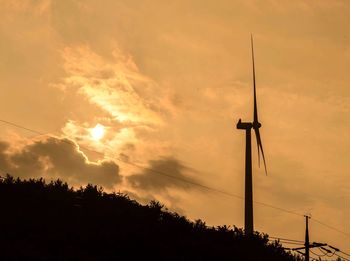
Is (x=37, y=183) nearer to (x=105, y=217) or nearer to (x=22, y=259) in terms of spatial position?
(x=105, y=217)

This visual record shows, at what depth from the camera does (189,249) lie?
43.7m

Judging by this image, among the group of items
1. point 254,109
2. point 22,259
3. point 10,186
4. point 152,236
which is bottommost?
point 22,259

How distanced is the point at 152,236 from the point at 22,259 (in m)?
12.1

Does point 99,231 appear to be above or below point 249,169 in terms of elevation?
below

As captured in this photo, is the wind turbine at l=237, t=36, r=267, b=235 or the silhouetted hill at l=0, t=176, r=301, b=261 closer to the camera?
the silhouetted hill at l=0, t=176, r=301, b=261

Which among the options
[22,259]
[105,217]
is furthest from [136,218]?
[22,259]

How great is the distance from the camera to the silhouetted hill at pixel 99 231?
38.6 metres

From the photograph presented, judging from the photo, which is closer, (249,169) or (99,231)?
(99,231)

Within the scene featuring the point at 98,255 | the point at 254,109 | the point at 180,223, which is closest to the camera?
the point at 98,255

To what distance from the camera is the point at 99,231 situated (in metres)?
43.2

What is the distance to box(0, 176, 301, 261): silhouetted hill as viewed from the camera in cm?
3856

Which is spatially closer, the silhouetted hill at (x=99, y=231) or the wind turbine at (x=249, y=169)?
the silhouetted hill at (x=99, y=231)

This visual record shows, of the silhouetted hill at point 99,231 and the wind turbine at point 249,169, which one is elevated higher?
the wind turbine at point 249,169

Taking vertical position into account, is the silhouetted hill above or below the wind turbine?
below
